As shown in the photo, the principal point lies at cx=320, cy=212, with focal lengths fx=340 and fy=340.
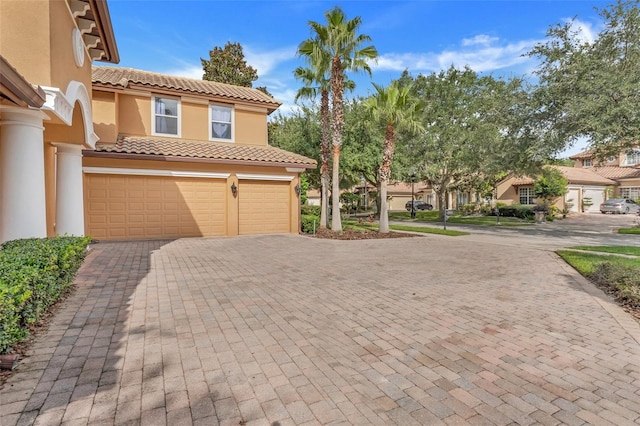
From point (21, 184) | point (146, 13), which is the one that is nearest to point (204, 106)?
point (146, 13)

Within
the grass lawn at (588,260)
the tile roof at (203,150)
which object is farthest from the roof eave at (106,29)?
the grass lawn at (588,260)

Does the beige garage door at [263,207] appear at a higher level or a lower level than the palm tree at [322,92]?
lower

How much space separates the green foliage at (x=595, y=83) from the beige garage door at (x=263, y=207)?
1266cm

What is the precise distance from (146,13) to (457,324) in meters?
14.3

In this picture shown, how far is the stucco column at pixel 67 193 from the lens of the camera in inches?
354

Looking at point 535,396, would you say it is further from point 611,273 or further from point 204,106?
point 204,106

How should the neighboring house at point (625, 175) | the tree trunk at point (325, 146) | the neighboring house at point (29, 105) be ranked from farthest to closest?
the neighboring house at point (625, 175) → the tree trunk at point (325, 146) → the neighboring house at point (29, 105)

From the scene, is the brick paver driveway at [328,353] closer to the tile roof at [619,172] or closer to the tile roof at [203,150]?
the tile roof at [203,150]

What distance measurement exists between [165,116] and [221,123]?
2395 millimetres

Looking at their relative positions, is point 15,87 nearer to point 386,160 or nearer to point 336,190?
point 336,190

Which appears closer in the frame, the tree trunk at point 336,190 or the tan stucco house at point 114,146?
the tan stucco house at point 114,146

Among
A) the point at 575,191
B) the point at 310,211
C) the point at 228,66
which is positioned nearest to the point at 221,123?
the point at 310,211

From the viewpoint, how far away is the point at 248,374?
3326 mm

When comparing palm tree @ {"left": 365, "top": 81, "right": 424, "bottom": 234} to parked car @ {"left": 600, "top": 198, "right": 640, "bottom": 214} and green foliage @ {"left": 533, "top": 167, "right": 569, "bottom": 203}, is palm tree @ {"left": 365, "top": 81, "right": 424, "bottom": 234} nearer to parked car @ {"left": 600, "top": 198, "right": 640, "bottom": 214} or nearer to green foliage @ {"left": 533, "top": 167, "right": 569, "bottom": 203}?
green foliage @ {"left": 533, "top": 167, "right": 569, "bottom": 203}
